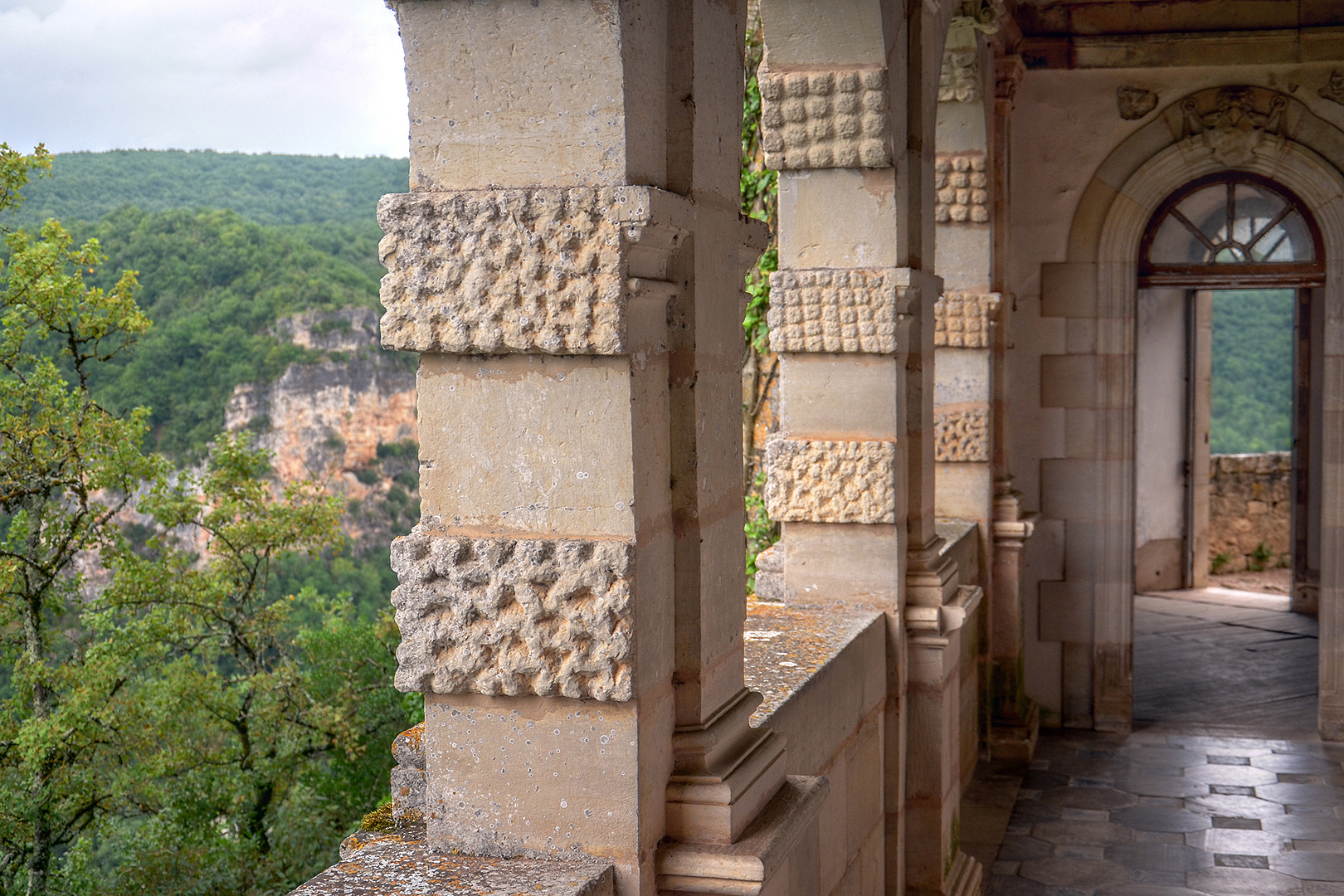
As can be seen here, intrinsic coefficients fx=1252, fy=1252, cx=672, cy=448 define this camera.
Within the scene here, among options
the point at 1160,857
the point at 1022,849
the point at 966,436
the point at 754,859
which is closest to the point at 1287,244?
the point at 966,436

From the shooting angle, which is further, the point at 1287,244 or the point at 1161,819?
the point at 1287,244

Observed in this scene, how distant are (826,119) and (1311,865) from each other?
12.0 ft

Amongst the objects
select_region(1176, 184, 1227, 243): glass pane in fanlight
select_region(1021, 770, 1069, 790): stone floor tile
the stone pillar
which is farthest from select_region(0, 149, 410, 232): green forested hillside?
the stone pillar

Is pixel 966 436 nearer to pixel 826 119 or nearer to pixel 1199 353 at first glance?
pixel 826 119

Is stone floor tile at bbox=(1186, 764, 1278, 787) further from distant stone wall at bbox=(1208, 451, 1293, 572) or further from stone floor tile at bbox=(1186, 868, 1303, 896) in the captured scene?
distant stone wall at bbox=(1208, 451, 1293, 572)

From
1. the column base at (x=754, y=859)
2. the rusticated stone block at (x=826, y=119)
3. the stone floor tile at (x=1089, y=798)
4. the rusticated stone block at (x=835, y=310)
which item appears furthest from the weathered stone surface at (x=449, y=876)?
the stone floor tile at (x=1089, y=798)

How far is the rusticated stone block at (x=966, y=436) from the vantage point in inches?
247

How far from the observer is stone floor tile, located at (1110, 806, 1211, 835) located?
18.3 feet

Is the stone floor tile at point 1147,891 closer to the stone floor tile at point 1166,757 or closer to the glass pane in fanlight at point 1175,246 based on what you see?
the stone floor tile at point 1166,757

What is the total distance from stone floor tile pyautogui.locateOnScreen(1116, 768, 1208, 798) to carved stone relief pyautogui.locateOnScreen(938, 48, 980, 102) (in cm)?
344

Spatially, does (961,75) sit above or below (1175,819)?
above

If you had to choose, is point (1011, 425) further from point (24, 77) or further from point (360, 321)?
point (24, 77)

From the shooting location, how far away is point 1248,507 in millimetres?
12156

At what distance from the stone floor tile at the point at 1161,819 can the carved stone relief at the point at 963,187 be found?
2.93 m
